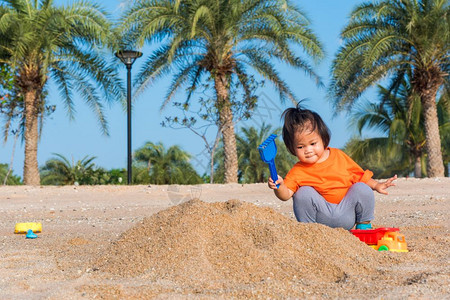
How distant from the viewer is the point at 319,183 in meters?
4.21

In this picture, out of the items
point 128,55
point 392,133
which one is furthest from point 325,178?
point 392,133

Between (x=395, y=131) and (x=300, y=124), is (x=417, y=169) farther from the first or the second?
(x=300, y=124)

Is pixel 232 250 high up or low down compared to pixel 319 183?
down

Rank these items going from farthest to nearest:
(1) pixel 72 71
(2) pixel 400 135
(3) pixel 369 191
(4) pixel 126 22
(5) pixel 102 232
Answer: (2) pixel 400 135
(1) pixel 72 71
(4) pixel 126 22
(5) pixel 102 232
(3) pixel 369 191

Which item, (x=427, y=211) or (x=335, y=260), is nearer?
(x=335, y=260)

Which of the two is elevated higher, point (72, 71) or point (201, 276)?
point (72, 71)

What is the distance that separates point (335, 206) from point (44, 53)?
1400cm

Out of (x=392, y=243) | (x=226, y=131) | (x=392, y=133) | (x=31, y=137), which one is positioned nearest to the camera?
(x=392, y=243)

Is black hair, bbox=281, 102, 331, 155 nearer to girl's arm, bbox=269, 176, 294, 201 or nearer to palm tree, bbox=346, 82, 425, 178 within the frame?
girl's arm, bbox=269, 176, 294, 201

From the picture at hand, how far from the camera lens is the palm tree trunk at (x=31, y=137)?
1625 centimetres

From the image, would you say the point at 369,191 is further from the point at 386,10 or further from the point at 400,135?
the point at 400,135

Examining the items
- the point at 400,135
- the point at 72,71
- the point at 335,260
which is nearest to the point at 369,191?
the point at 335,260

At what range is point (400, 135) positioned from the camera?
68.6ft

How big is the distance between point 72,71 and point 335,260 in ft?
49.6
